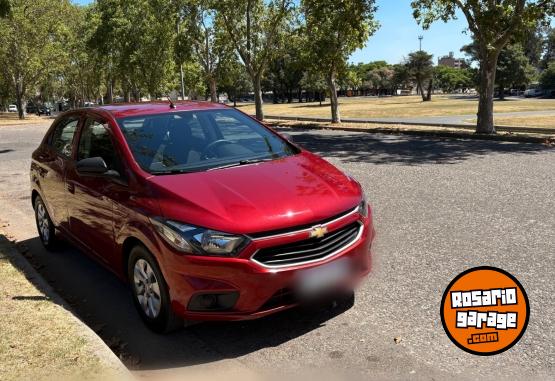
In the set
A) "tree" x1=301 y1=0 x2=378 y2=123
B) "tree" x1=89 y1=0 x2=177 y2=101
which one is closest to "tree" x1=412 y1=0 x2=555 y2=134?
"tree" x1=301 y1=0 x2=378 y2=123

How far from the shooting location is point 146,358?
3.85 meters

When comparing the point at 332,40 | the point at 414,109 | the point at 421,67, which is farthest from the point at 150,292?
the point at 421,67

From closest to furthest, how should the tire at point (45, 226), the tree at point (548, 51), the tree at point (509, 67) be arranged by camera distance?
1. the tire at point (45, 226)
2. the tree at point (509, 67)
3. the tree at point (548, 51)

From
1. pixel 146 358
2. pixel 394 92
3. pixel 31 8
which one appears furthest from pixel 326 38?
pixel 394 92

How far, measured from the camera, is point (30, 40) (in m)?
49.7

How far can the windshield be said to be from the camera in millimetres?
4512

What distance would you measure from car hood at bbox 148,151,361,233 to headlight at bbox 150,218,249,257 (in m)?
0.04

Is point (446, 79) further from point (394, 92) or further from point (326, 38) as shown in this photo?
point (326, 38)

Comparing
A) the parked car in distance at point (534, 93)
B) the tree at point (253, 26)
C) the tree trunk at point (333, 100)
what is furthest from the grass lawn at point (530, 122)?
the parked car in distance at point (534, 93)

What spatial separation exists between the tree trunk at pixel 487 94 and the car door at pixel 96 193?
1512 centimetres

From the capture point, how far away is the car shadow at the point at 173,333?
3.84 metres

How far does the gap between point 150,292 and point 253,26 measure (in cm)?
2740

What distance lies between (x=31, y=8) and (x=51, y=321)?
51481mm

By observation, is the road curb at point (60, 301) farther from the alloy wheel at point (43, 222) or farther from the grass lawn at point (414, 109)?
the grass lawn at point (414, 109)
